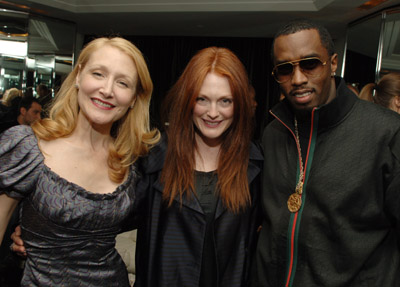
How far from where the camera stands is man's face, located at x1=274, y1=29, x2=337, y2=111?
1.38m

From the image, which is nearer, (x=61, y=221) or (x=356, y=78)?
(x=61, y=221)

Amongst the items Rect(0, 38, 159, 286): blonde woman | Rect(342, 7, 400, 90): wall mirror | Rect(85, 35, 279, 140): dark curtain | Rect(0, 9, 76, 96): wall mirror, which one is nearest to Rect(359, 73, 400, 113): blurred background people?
Rect(342, 7, 400, 90): wall mirror

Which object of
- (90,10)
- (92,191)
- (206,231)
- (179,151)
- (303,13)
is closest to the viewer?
(92,191)

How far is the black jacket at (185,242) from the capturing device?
1.65m

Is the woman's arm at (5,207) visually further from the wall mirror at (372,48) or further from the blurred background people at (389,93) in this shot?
the wall mirror at (372,48)

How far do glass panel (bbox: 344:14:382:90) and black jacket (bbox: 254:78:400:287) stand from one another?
460cm

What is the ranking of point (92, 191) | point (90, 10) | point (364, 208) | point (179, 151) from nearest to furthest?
point (364, 208), point (92, 191), point (179, 151), point (90, 10)

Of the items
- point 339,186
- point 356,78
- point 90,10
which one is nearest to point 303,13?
point 356,78

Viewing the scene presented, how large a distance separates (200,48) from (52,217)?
24.6 ft

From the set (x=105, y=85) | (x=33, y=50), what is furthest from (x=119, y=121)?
(x=33, y=50)

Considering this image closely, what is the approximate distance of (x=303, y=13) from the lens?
571cm

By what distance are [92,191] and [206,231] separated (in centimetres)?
56

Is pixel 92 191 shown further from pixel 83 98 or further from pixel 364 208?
pixel 364 208

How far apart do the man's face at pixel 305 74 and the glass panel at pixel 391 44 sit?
4.32 m
